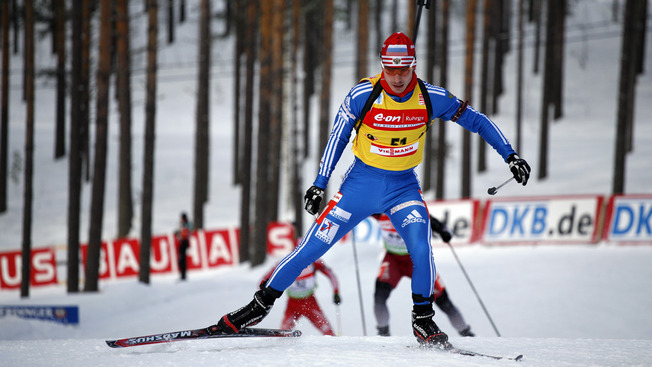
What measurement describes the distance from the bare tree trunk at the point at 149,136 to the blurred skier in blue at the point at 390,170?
1082 centimetres

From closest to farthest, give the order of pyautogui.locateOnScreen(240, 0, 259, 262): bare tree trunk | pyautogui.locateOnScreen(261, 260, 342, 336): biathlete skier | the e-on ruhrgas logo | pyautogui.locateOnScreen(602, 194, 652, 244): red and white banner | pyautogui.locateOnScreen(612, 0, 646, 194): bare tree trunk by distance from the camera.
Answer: pyautogui.locateOnScreen(261, 260, 342, 336): biathlete skier → pyautogui.locateOnScreen(602, 194, 652, 244): red and white banner → the e-on ruhrgas logo → pyautogui.locateOnScreen(612, 0, 646, 194): bare tree trunk → pyautogui.locateOnScreen(240, 0, 259, 262): bare tree trunk

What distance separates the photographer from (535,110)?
34656mm

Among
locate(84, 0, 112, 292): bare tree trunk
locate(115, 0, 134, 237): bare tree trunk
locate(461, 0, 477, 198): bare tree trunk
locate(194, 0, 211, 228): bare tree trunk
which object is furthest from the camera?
locate(461, 0, 477, 198): bare tree trunk

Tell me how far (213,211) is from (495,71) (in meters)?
16.8

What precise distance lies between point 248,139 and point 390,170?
15.1 m

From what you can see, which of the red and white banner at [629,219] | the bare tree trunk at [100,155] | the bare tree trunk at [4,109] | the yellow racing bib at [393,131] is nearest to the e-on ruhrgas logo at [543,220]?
the red and white banner at [629,219]

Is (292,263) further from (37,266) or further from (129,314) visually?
(37,266)

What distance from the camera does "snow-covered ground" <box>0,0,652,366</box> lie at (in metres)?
4.54

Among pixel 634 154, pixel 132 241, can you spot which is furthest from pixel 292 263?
pixel 634 154

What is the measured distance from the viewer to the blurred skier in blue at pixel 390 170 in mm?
4480

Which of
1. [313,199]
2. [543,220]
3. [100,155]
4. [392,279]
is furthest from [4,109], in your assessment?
[313,199]

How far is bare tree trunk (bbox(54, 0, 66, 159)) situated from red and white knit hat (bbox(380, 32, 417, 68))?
1666cm

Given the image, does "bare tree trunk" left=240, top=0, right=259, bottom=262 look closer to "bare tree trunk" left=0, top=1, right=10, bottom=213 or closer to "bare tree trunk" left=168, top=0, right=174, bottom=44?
"bare tree trunk" left=0, top=1, right=10, bottom=213

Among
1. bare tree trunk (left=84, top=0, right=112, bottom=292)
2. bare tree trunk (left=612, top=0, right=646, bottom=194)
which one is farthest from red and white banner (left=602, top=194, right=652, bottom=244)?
bare tree trunk (left=84, top=0, right=112, bottom=292)
